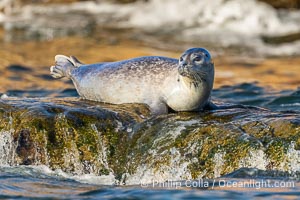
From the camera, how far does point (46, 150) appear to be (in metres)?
6.64

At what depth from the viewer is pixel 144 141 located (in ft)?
21.5

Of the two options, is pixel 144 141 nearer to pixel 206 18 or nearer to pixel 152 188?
pixel 152 188

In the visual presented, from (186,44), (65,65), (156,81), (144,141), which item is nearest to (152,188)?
(144,141)

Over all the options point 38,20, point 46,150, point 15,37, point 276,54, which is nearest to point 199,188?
point 46,150

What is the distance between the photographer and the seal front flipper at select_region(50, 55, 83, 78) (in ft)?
27.3

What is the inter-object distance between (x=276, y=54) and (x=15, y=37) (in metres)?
5.69

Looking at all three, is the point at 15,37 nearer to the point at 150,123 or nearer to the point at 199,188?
the point at 150,123

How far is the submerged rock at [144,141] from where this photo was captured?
245 inches

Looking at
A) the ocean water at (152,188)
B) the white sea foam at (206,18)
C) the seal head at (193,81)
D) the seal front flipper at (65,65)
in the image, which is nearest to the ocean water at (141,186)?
the ocean water at (152,188)

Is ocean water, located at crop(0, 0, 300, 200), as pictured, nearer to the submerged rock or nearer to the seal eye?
the submerged rock

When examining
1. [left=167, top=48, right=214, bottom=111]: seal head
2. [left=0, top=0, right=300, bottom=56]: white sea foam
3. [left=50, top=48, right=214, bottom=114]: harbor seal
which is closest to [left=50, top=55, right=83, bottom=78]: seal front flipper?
[left=50, top=48, right=214, bottom=114]: harbor seal

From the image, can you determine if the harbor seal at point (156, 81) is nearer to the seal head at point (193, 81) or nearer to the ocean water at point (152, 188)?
the seal head at point (193, 81)

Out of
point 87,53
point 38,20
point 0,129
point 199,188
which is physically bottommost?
point 199,188

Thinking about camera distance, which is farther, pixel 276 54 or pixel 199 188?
pixel 276 54
